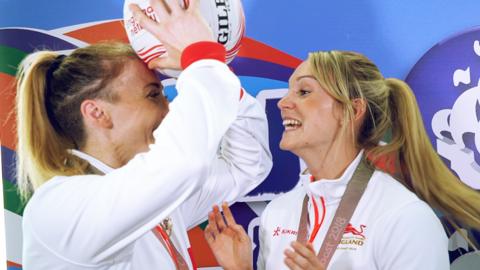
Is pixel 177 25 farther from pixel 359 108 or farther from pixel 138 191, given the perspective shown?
pixel 359 108

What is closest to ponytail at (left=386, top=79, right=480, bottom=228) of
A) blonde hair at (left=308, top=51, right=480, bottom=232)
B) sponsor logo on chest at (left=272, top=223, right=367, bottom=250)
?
blonde hair at (left=308, top=51, right=480, bottom=232)

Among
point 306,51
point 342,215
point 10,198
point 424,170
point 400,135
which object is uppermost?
point 306,51

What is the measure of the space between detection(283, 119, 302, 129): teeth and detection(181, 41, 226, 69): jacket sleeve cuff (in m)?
0.65

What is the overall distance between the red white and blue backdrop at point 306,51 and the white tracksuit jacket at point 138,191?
0.59 m

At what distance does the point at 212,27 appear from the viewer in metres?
1.93

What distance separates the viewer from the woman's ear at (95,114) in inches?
83.2

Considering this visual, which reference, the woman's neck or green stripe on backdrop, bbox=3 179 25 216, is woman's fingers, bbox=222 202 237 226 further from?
green stripe on backdrop, bbox=3 179 25 216

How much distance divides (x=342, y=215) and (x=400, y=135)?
1.14 ft

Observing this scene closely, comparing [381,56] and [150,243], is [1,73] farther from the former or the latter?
[381,56]

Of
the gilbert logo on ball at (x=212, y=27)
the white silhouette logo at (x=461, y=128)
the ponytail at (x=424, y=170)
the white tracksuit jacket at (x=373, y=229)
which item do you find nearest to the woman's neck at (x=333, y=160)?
the white tracksuit jacket at (x=373, y=229)

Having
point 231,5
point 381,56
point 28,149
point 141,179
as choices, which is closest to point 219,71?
point 141,179

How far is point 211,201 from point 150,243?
1.24 feet

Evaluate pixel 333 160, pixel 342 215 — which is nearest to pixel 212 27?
pixel 333 160

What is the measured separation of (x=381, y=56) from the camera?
221cm
